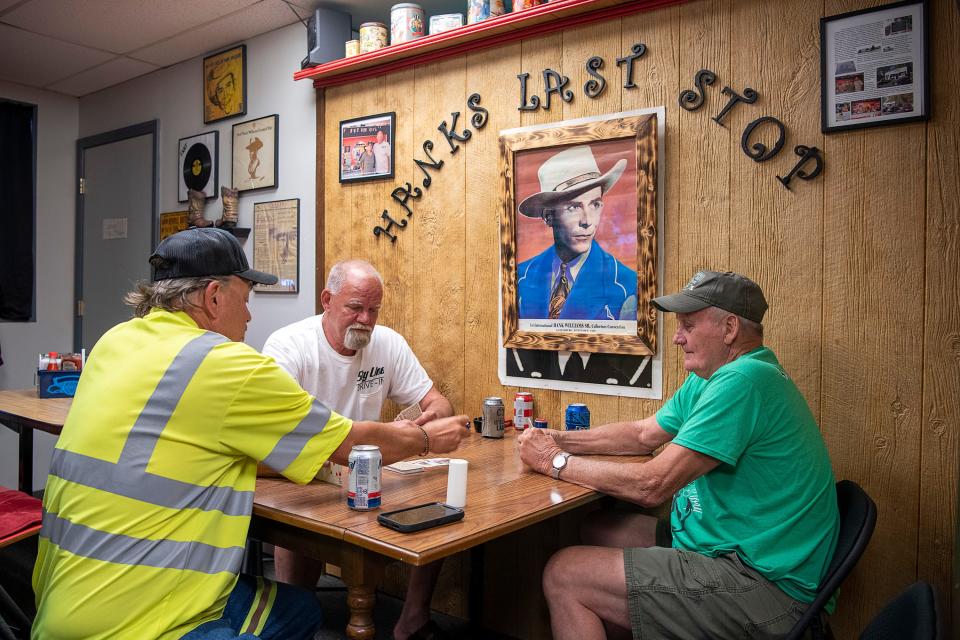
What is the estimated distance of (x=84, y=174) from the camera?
17.2 feet

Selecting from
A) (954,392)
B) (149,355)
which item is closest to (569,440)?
(954,392)

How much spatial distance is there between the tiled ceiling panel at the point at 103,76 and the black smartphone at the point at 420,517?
3.94 m

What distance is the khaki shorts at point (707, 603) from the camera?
1.78 metres

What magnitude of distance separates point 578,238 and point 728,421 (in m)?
1.13

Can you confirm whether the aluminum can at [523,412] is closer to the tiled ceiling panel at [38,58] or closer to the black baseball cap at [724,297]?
the black baseball cap at [724,297]

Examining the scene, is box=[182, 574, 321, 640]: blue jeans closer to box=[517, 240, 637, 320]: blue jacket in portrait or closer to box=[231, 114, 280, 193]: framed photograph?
box=[517, 240, 637, 320]: blue jacket in portrait

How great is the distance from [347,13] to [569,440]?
2.43 meters

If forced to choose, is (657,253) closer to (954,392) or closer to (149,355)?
(954,392)

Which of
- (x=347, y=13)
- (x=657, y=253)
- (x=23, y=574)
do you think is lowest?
(x=23, y=574)

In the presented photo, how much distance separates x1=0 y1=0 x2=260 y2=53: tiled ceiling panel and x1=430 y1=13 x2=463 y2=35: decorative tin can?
1024 millimetres

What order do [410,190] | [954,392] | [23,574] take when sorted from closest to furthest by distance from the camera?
[954,392] → [23,574] → [410,190]

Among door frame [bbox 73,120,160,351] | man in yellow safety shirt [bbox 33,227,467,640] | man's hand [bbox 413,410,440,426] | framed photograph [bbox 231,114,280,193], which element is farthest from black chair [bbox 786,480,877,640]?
door frame [bbox 73,120,160,351]

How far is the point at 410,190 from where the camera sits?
3354 mm

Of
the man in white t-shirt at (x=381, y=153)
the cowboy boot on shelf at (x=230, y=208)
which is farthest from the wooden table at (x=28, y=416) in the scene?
the man in white t-shirt at (x=381, y=153)
